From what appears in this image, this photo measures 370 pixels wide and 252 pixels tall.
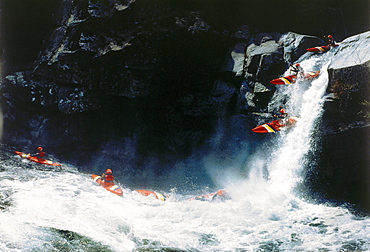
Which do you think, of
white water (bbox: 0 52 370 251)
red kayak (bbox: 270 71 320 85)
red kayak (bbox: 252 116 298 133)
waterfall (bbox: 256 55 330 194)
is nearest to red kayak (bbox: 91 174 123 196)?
white water (bbox: 0 52 370 251)

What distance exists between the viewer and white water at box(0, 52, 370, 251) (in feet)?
29.4

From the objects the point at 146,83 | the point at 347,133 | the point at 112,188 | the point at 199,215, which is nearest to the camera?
the point at 199,215

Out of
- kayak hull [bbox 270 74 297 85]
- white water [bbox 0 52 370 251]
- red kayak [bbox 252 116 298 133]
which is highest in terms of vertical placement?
kayak hull [bbox 270 74 297 85]

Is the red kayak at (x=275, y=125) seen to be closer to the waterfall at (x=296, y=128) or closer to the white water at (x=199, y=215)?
the waterfall at (x=296, y=128)

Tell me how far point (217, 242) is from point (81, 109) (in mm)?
13264

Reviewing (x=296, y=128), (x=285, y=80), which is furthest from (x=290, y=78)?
(x=296, y=128)

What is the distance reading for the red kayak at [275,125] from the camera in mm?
13929

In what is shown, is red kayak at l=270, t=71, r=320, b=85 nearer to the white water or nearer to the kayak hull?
the kayak hull

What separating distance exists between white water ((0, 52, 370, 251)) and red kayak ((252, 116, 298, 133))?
0.43m

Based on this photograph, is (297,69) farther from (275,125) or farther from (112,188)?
(112,188)

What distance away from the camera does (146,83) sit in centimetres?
1878

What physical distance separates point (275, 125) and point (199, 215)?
5595mm

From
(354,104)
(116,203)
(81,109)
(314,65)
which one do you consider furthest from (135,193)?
(314,65)

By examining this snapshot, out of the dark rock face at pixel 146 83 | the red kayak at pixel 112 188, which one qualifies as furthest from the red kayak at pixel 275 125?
the red kayak at pixel 112 188
